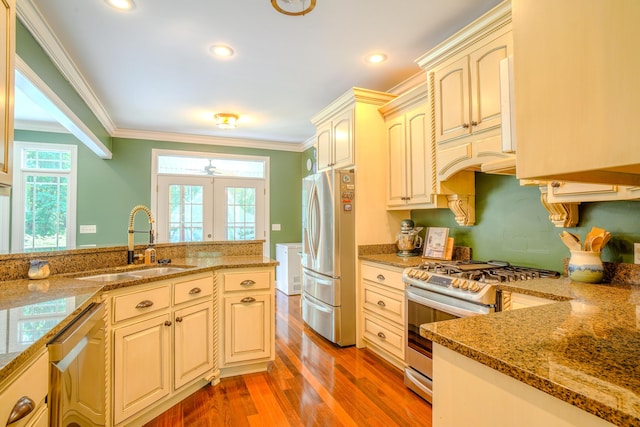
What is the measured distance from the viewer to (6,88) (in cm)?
140

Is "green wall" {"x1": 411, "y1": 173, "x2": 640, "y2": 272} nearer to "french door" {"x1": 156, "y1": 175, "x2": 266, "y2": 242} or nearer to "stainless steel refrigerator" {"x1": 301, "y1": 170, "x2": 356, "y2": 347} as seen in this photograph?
"stainless steel refrigerator" {"x1": 301, "y1": 170, "x2": 356, "y2": 347}

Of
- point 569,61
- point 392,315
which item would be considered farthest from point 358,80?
point 569,61

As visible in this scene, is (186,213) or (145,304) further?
(186,213)

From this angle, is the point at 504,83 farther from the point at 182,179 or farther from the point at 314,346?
the point at 182,179

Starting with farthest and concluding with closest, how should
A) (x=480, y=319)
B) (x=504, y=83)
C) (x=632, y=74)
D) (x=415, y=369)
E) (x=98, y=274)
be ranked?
(x=415, y=369) → (x=98, y=274) → (x=480, y=319) → (x=504, y=83) → (x=632, y=74)

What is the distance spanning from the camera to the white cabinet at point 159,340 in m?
1.75

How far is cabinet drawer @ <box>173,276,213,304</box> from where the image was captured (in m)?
2.09

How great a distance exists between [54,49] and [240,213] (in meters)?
3.45

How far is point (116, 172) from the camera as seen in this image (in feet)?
16.4

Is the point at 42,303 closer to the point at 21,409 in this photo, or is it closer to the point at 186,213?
the point at 21,409

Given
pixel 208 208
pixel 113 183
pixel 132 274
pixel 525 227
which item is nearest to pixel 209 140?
pixel 208 208

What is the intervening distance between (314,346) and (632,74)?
3.07m

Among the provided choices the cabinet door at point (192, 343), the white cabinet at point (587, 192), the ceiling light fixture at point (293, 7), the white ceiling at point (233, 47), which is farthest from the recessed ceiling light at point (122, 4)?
the white cabinet at point (587, 192)

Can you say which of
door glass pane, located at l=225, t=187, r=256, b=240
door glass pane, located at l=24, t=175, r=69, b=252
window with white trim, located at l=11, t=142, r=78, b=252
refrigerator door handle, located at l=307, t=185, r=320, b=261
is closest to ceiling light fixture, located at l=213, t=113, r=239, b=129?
door glass pane, located at l=225, t=187, r=256, b=240
